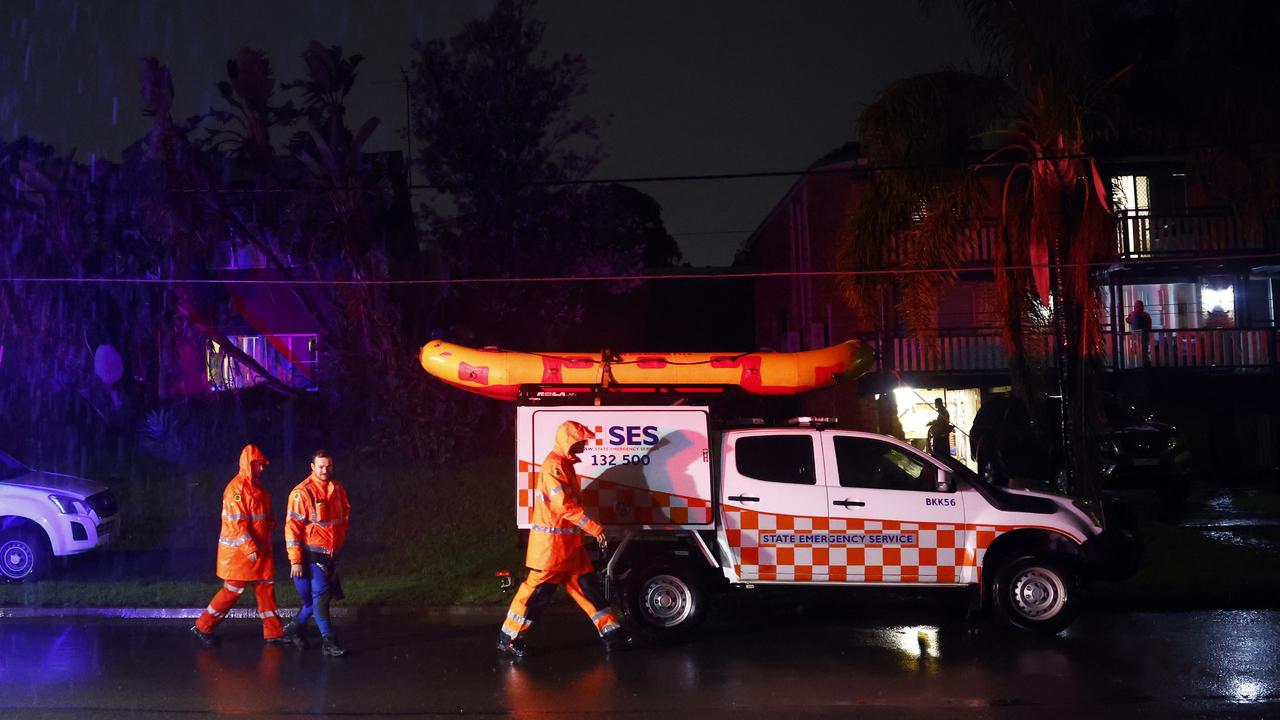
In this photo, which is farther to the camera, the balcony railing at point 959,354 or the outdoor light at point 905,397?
the outdoor light at point 905,397

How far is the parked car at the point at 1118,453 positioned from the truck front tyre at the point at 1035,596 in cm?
636

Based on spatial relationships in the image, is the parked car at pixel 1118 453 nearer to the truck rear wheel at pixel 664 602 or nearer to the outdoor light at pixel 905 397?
the outdoor light at pixel 905 397

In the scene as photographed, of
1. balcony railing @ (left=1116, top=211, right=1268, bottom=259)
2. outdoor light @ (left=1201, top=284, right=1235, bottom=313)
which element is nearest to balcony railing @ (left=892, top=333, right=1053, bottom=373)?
balcony railing @ (left=1116, top=211, right=1268, bottom=259)

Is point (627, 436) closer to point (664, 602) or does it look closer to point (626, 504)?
point (626, 504)

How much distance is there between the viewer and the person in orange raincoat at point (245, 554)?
9.16m

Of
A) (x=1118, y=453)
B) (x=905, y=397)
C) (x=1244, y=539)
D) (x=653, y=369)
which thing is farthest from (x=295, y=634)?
(x=905, y=397)

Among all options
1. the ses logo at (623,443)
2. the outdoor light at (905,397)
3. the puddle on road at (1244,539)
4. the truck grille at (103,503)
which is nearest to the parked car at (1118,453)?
the puddle on road at (1244,539)

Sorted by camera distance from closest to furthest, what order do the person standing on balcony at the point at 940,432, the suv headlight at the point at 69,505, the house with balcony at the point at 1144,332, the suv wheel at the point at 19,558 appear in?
the suv wheel at the point at 19,558
the suv headlight at the point at 69,505
the person standing on balcony at the point at 940,432
the house with balcony at the point at 1144,332


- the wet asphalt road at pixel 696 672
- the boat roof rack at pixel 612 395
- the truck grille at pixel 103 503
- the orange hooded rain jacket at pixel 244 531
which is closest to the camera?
the wet asphalt road at pixel 696 672

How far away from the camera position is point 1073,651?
8.74 meters

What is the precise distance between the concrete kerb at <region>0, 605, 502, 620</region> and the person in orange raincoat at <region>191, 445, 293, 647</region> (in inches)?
60.9

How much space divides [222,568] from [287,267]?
41.0 ft

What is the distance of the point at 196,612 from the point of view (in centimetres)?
1091

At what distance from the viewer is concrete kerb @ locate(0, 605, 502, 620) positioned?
10.8 meters
